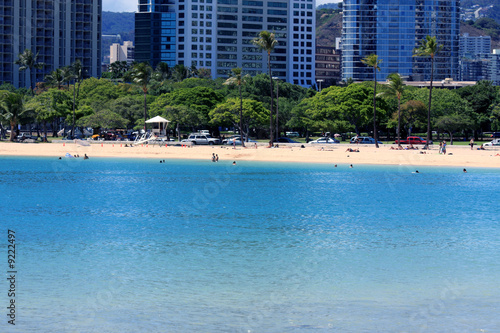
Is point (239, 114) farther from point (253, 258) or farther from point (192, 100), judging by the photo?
point (253, 258)

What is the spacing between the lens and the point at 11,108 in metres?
87.6

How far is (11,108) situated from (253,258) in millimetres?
74568

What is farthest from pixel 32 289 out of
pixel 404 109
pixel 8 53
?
pixel 8 53

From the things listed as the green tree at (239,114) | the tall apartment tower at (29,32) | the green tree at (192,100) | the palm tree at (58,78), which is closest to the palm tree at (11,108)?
the green tree at (192,100)

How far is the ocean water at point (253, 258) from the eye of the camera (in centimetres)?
1502

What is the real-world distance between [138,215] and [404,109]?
80217mm

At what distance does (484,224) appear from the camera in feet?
98.2

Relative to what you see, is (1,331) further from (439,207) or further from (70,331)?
(439,207)

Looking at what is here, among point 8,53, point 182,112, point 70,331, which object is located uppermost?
point 8,53

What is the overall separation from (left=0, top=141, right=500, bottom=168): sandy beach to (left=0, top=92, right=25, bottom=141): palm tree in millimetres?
5409

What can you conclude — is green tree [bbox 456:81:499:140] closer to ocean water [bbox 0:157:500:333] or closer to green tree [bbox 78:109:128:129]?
green tree [bbox 78:109:128:129]

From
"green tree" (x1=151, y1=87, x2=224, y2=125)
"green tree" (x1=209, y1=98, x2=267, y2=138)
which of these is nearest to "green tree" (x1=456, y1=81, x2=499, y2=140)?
"green tree" (x1=209, y1=98, x2=267, y2=138)

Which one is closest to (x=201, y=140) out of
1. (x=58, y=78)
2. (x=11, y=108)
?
(x=11, y=108)

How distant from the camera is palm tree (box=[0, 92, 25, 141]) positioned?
284 ft
